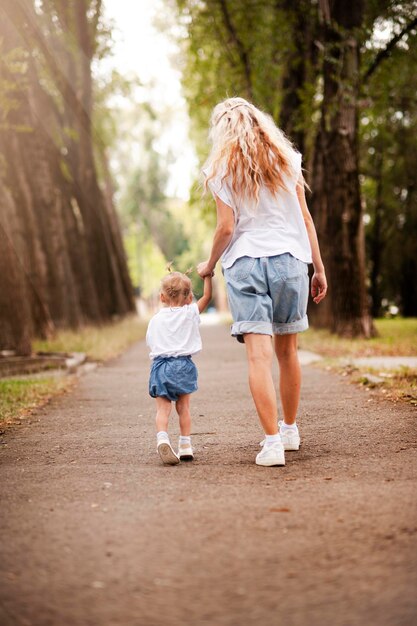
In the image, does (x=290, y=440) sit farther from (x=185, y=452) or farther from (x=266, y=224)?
(x=266, y=224)

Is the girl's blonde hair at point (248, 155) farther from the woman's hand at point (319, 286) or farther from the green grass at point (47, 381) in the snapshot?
the green grass at point (47, 381)

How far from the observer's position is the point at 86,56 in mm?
24156

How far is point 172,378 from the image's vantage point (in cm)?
559

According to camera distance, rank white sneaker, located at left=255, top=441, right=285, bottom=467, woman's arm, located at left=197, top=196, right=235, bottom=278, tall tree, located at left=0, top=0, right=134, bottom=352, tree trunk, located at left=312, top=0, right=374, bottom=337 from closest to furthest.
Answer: white sneaker, located at left=255, top=441, right=285, bottom=467
woman's arm, located at left=197, top=196, right=235, bottom=278
tall tree, located at left=0, top=0, right=134, bottom=352
tree trunk, located at left=312, top=0, right=374, bottom=337

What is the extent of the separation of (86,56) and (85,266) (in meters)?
5.91

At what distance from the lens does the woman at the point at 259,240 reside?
5.21 meters

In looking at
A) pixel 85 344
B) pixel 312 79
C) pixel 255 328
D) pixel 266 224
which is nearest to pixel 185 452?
pixel 255 328

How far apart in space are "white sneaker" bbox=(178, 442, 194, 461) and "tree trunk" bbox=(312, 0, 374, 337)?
11.6 m

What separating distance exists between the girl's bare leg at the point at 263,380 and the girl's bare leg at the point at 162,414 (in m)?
0.64

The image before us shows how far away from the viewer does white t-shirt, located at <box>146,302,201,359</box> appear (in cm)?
561

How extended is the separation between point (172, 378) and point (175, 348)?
7.6 inches

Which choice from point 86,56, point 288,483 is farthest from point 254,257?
point 86,56

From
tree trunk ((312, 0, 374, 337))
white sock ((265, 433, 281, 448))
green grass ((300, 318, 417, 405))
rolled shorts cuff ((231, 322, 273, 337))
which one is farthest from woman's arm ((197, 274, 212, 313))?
tree trunk ((312, 0, 374, 337))

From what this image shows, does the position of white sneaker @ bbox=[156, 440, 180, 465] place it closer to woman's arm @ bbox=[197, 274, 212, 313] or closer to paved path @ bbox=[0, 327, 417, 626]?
paved path @ bbox=[0, 327, 417, 626]
